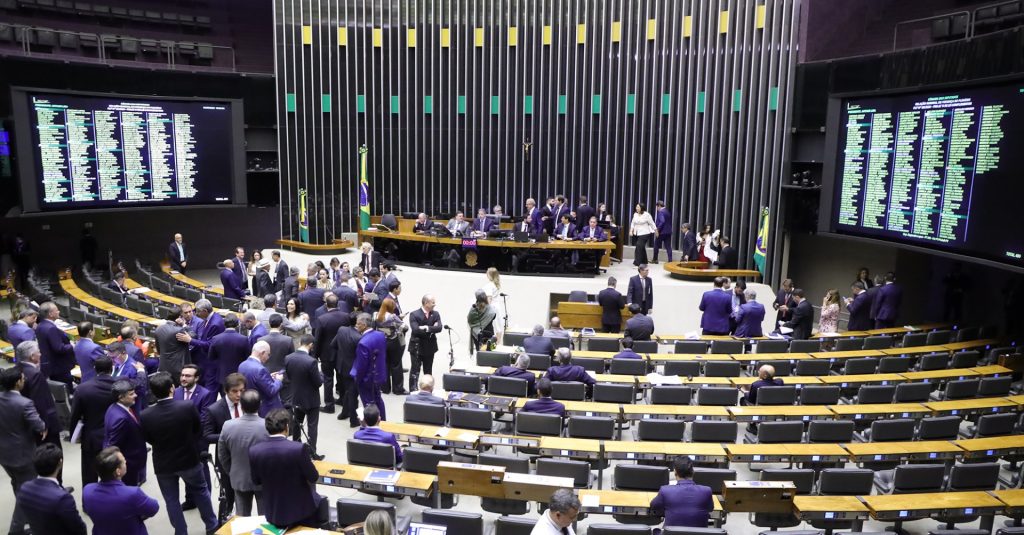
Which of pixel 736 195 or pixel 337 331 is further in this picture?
pixel 736 195

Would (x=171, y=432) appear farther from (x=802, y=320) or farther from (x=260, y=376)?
(x=802, y=320)

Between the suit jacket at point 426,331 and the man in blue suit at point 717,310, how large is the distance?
4.49m

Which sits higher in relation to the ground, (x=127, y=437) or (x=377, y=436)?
(x=127, y=437)

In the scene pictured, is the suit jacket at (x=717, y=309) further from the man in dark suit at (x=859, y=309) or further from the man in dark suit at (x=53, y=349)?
the man in dark suit at (x=53, y=349)

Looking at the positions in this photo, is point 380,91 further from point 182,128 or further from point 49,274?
point 49,274

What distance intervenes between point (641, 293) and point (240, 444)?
7863 millimetres

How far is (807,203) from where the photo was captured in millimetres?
14969

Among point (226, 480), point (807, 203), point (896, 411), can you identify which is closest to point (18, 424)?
point (226, 480)

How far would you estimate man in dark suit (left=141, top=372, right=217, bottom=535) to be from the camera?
16.6 ft

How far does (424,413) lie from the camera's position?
6.96 meters

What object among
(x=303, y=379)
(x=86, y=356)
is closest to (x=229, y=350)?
(x=303, y=379)

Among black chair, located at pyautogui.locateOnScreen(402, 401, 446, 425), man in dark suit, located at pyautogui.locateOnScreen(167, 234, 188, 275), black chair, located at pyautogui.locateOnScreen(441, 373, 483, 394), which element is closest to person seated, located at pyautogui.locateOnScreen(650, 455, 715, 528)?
black chair, located at pyautogui.locateOnScreen(402, 401, 446, 425)

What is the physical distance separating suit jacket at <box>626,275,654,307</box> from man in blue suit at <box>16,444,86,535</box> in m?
8.90

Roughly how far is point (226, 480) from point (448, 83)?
44.8 feet
